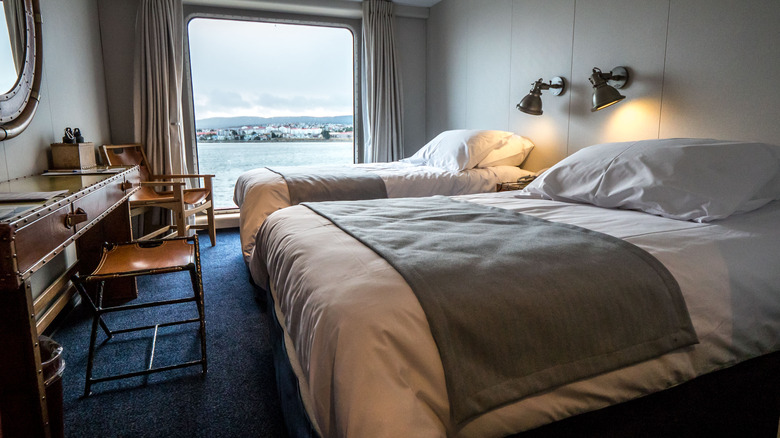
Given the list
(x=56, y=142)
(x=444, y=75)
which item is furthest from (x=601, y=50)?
(x=56, y=142)

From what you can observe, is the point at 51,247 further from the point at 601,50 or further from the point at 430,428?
the point at 601,50

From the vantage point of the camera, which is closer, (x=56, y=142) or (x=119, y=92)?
(x=56, y=142)

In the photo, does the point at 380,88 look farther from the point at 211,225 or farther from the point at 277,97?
the point at 211,225

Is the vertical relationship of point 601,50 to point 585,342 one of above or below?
above

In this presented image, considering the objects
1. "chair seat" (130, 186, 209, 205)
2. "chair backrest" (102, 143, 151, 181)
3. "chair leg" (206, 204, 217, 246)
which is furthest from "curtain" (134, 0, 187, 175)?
"chair leg" (206, 204, 217, 246)

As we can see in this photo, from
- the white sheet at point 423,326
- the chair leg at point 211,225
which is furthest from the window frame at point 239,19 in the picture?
the white sheet at point 423,326

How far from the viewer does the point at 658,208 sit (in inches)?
69.2

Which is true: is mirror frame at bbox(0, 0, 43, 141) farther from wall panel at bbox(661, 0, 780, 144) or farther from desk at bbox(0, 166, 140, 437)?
wall panel at bbox(661, 0, 780, 144)

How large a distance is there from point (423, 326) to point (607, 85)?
2233 mm

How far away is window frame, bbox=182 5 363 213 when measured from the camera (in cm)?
443

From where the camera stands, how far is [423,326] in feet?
3.13

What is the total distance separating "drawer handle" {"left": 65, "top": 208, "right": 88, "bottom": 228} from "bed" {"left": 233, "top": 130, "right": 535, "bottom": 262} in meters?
1.16

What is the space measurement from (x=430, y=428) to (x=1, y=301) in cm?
122

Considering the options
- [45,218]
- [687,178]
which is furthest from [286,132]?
[687,178]
